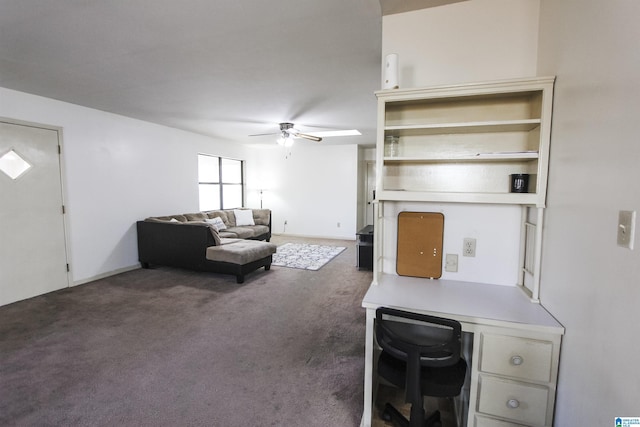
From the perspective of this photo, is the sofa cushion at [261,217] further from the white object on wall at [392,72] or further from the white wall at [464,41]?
the white object on wall at [392,72]

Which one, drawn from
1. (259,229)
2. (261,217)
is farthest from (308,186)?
(259,229)

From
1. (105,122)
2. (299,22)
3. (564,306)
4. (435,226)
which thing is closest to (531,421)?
(564,306)

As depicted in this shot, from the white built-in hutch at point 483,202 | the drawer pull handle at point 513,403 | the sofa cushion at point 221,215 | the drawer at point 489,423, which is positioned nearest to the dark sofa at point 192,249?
the sofa cushion at point 221,215

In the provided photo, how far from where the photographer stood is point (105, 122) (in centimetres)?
422

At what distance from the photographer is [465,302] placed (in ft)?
5.01

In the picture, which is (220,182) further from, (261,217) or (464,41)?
(464,41)

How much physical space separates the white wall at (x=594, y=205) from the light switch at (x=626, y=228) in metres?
0.02

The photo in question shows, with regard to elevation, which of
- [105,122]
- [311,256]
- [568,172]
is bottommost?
[311,256]

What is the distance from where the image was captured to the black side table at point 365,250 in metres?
4.73

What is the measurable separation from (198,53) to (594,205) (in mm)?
2675

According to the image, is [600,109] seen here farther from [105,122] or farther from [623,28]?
[105,122]

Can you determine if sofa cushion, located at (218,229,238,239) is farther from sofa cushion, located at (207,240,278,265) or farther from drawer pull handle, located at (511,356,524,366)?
drawer pull handle, located at (511,356,524,366)

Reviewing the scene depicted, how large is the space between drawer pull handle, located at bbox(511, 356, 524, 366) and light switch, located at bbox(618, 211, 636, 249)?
2.21 feet

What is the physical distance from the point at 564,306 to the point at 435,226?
2.45 feet
